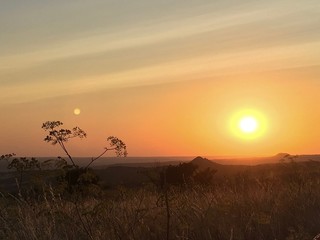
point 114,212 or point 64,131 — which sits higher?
point 64,131

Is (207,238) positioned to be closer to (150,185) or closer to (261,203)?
(150,185)

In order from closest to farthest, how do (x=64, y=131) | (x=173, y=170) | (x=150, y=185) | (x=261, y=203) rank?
1. (x=64, y=131)
2. (x=150, y=185)
3. (x=261, y=203)
4. (x=173, y=170)

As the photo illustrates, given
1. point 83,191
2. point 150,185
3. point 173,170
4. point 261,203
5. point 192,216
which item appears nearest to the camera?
point 150,185

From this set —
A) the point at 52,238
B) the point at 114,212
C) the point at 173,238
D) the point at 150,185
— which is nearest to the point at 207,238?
the point at 173,238

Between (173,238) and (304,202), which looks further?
(304,202)

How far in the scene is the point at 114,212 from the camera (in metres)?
7.11

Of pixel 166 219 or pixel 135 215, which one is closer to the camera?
pixel 135 215

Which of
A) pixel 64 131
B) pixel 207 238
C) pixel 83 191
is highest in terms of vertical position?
pixel 64 131

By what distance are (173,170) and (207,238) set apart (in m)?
22.9

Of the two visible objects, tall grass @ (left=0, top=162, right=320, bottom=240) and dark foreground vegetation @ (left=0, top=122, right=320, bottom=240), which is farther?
tall grass @ (left=0, top=162, right=320, bottom=240)

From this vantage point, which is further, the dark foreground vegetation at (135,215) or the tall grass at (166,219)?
the tall grass at (166,219)

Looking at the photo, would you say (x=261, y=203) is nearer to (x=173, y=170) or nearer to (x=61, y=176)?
(x=61, y=176)

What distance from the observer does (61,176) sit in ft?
20.1

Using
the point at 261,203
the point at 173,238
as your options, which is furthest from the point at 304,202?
the point at 173,238
